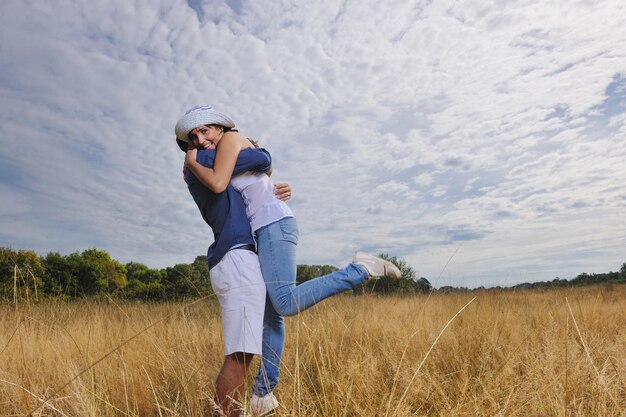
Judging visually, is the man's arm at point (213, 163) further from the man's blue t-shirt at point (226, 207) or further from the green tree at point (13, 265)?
the green tree at point (13, 265)

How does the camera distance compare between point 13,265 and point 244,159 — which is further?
point 13,265

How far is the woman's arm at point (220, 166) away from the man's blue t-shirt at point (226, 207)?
0.06 m

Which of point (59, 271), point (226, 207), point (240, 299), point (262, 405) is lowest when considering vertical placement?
point (262, 405)

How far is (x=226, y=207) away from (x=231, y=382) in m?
0.80

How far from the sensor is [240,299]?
6.82 ft

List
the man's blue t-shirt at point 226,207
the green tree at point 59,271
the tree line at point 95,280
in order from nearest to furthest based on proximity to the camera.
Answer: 1. the man's blue t-shirt at point 226,207
2. the tree line at point 95,280
3. the green tree at point 59,271

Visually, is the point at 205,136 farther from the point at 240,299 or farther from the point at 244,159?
the point at 240,299

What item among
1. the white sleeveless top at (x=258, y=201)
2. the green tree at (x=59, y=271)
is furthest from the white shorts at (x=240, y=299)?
the green tree at (x=59, y=271)

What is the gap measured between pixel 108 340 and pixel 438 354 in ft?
11.6

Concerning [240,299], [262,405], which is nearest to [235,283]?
[240,299]

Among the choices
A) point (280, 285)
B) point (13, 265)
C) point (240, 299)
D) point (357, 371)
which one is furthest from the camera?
point (13, 265)

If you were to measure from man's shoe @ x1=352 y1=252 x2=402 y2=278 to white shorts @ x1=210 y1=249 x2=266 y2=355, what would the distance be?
0.61 metres

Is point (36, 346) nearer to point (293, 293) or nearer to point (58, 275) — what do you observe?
point (293, 293)

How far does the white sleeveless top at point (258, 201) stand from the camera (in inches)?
88.5
